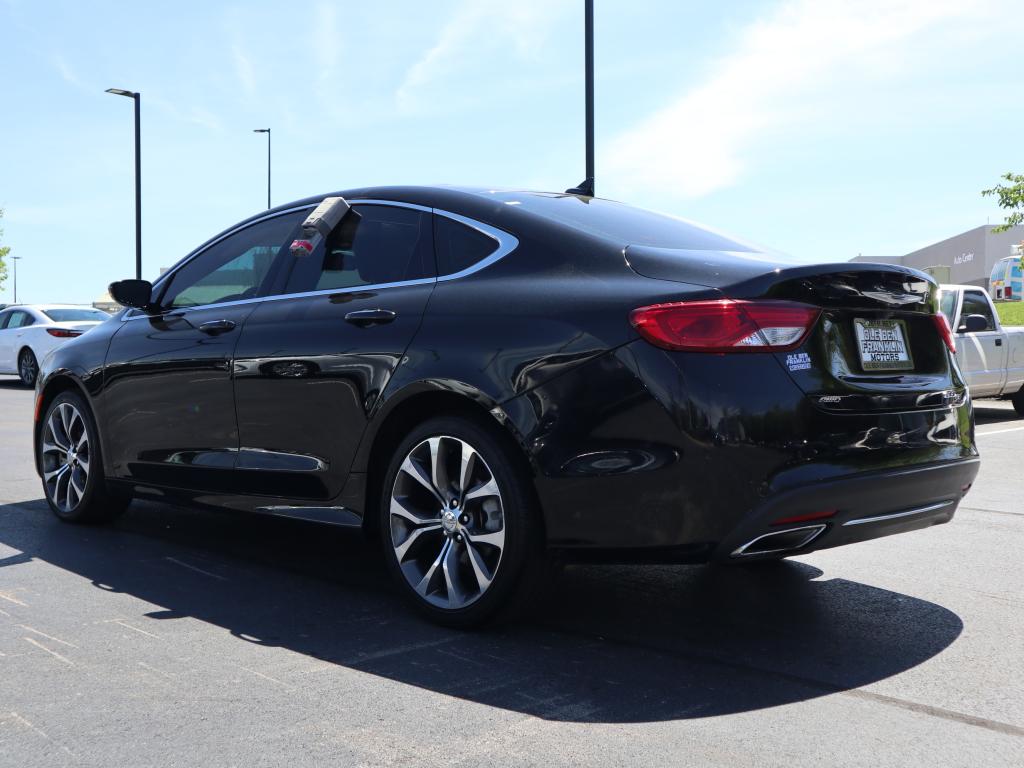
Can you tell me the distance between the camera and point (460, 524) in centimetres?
416

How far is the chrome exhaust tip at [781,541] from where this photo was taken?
367 cm

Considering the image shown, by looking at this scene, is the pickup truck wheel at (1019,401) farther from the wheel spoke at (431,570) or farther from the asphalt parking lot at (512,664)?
the wheel spoke at (431,570)

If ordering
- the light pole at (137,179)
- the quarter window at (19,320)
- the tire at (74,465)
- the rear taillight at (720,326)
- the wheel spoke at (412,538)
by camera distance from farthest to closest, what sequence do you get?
the light pole at (137,179) < the quarter window at (19,320) < the tire at (74,465) < the wheel spoke at (412,538) < the rear taillight at (720,326)

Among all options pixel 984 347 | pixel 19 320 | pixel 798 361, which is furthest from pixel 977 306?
pixel 19 320

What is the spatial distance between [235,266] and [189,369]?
559 millimetres

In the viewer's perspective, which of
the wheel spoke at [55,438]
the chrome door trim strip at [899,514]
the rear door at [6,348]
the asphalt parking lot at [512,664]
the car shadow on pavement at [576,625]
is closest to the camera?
the asphalt parking lot at [512,664]

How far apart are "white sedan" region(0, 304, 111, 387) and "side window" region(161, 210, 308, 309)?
1660 centimetres

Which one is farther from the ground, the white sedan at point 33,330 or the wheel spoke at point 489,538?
the white sedan at point 33,330

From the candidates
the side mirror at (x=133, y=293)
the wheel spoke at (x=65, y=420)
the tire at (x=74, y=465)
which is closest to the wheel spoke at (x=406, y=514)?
the side mirror at (x=133, y=293)

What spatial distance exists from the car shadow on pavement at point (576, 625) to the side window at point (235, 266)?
1.24m

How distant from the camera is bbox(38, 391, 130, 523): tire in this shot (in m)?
6.20

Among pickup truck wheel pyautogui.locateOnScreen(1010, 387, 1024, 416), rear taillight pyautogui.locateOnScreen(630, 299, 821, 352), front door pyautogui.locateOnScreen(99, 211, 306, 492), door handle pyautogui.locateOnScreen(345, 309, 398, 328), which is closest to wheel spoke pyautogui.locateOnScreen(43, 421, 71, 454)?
front door pyautogui.locateOnScreen(99, 211, 306, 492)

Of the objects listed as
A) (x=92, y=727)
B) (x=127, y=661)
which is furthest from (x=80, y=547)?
(x=92, y=727)

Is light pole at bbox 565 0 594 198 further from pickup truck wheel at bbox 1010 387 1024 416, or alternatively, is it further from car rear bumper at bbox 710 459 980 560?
car rear bumper at bbox 710 459 980 560
